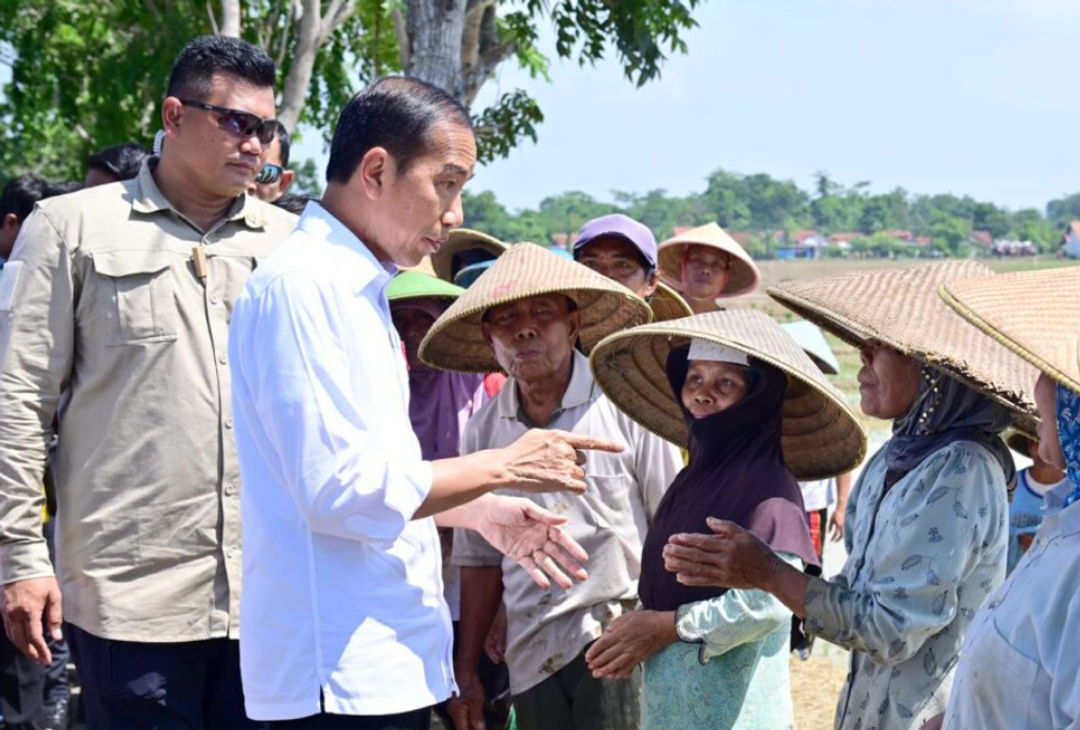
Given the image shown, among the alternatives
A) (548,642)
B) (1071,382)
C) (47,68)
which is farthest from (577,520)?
(47,68)

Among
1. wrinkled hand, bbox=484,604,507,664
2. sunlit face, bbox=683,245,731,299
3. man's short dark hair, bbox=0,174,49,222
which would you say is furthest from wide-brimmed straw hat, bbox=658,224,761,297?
man's short dark hair, bbox=0,174,49,222

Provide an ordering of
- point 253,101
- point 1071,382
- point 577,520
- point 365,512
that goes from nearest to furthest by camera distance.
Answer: point 1071,382 → point 365,512 → point 253,101 → point 577,520

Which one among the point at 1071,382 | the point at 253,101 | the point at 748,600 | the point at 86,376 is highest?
the point at 253,101

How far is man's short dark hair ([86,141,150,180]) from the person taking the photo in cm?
520

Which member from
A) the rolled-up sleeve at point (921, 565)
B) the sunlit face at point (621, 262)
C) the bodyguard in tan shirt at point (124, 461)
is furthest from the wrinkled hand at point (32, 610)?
the sunlit face at point (621, 262)

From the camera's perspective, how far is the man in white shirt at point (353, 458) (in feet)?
7.68

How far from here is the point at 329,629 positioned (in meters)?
2.40

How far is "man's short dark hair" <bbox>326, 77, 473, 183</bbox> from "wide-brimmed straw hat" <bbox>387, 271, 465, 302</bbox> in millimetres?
1940

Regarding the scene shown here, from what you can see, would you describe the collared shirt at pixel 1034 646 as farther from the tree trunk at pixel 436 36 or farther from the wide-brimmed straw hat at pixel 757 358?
the tree trunk at pixel 436 36

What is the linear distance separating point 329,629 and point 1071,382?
1296mm

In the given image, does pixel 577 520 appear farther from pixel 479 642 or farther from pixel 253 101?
pixel 253 101

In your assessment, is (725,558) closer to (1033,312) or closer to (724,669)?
(724,669)

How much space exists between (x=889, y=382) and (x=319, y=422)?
4.76 ft

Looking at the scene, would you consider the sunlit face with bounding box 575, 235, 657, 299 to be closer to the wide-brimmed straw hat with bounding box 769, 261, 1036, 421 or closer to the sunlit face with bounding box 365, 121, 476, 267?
the wide-brimmed straw hat with bounding box 769, 261, 1036, 421
